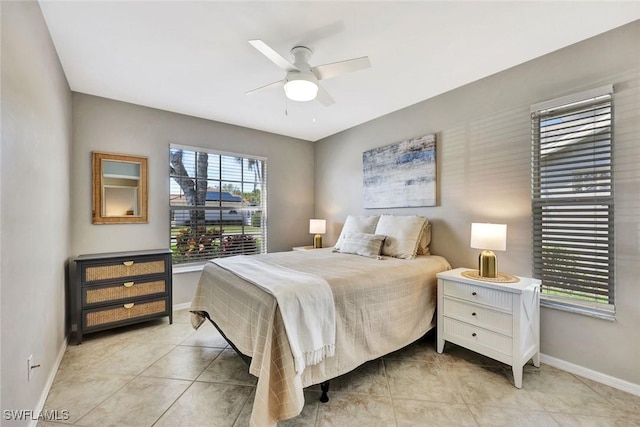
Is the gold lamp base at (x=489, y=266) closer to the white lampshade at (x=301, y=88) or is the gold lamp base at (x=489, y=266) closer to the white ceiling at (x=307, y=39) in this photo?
the white ceiling at (x=307, y=39)

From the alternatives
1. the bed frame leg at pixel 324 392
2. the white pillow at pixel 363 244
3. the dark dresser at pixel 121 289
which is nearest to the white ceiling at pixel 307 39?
the white pillow at pixel 363 244

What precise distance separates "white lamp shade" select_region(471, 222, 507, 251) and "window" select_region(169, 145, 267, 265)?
300 cm

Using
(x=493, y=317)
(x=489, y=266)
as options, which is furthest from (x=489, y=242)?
(x=493, y=317)

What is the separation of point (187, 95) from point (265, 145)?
4.78 feet

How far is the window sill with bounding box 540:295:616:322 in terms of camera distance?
2.00 metres

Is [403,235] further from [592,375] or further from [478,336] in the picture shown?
[592,375]

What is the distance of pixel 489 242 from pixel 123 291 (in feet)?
11.5

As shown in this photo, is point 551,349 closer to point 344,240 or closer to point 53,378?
point 344,240

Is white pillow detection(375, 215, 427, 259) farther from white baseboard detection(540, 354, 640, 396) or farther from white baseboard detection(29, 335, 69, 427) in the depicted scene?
white baseboard detection(29, 335, 69, 427)

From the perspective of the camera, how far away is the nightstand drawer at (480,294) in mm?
2033

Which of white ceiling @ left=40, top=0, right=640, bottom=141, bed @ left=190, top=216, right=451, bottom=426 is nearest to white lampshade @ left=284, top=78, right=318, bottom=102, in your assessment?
white ceiling @ left=40, top=0, right=640, bottom=141

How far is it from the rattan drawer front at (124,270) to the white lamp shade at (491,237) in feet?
10.5

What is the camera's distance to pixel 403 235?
2945 millimetres

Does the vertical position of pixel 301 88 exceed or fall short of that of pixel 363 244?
it exceeds it
